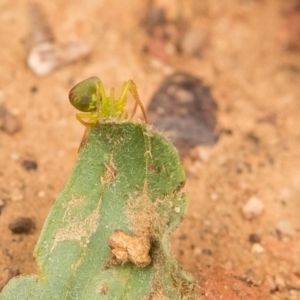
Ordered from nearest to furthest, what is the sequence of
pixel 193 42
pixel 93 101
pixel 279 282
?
pixel 279 282 < pixel 93 101 < pixel 193 42

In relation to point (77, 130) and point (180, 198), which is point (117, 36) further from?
point (180, 198)

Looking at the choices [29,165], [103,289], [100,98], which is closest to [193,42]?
[100,98]

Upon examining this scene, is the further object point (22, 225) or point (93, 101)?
point (93, 101)

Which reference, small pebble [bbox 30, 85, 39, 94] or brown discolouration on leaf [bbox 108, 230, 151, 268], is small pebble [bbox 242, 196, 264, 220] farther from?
small pebble [bbox 30, 85, 39, 94]

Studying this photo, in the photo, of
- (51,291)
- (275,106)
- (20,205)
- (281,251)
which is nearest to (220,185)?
(281,251)

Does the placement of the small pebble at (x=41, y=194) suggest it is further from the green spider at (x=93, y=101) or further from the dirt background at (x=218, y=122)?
the green spider at (x=93, y=101)

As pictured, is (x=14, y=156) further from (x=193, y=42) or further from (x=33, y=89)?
(x=193, y=42)

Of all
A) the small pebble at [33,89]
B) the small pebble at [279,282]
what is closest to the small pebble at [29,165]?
the small pebble at [33,89]
